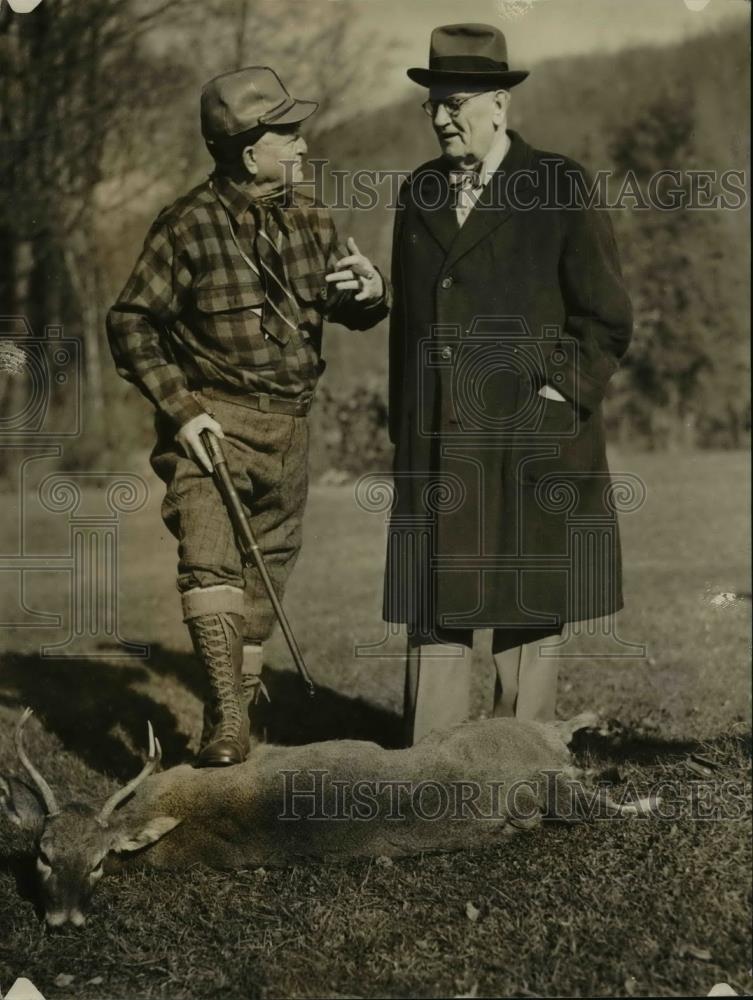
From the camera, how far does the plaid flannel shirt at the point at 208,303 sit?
15.6 ft

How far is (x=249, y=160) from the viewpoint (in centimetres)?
478

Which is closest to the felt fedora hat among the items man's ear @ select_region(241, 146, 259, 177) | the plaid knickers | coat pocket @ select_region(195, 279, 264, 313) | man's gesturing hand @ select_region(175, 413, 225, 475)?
man's ear @ select_region(241, 146, 259, 177)

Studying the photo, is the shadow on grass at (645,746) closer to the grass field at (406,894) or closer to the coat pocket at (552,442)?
the grass field at (406,894)

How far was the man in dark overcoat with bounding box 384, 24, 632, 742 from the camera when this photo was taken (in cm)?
479

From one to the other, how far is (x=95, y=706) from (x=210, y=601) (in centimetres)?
207

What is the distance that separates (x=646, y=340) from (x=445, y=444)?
9.10 m

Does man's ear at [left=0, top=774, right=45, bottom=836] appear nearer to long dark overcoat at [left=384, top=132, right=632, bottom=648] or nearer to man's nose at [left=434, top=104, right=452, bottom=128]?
long dark overcoat at [left=384, top=132, right=632, bottom=648]

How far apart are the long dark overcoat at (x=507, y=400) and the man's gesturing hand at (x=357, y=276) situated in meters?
0.14

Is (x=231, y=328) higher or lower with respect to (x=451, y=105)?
lower

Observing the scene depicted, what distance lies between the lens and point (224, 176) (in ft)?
15.8

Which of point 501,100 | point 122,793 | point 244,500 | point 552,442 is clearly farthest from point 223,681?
point 501,100

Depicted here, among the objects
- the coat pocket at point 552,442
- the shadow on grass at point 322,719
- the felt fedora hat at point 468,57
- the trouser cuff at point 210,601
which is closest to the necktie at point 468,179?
the felt fedora hat at point 468,57

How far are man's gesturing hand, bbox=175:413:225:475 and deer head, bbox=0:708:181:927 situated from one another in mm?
995

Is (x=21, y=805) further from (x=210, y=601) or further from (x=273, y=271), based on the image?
(x=273, y=271)
